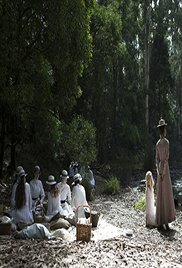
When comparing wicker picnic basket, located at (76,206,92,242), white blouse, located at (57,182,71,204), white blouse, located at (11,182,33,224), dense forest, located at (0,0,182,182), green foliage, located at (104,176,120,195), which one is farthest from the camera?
green foliage, located at (104,176,120,195)

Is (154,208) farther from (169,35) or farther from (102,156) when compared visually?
(169,35)

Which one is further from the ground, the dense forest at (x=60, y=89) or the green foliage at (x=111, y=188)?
the dense forest at (x=60, y=89)

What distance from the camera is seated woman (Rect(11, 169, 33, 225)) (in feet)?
26.1

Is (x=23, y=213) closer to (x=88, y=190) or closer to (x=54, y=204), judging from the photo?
(x=54, y=204)

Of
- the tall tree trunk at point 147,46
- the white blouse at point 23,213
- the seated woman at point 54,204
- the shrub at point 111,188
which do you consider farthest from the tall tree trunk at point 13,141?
the tall tree trunk at point 147,46

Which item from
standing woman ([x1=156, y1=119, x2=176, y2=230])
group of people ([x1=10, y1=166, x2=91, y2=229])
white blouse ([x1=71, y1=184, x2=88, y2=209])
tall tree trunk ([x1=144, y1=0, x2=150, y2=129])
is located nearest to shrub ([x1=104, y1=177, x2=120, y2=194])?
group of people ([x1=10, y1=166, x2=91, y2=229])

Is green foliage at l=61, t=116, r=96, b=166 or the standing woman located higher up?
green foliage at l=61, t=116, r=96, b=166

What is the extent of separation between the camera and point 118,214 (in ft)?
34.6

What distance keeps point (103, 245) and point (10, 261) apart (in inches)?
61.7

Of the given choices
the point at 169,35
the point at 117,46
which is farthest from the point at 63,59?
the point at 169,35

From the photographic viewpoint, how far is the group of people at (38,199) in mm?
8039

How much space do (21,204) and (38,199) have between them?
145 cm

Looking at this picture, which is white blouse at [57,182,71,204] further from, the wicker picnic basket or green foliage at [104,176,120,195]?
green foliage at [104,176,120,195]

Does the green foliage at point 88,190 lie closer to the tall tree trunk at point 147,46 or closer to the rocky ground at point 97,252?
the rocky ground at point 97,252
